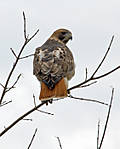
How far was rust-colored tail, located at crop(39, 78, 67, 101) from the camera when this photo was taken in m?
5.67

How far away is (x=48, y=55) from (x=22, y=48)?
3024 mm

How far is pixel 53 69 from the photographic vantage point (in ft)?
20.4

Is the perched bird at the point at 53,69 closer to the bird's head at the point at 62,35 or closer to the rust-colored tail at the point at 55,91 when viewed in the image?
the rust-colored tail at the point at 55,91

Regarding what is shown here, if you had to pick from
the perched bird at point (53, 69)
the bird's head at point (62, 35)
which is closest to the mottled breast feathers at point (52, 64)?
the perched bird at point (53, 69)

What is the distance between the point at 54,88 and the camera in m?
5.84

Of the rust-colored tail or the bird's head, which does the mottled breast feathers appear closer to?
the rust-colored tail

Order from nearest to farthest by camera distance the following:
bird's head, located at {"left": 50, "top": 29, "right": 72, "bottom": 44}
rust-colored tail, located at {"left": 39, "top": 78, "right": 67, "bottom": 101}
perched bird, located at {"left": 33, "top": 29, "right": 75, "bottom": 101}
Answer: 1. rust-colored tail, located at {"left": 39, "top": 78, "right": 67, "bottom": 101}
2. perched bird, located at {"left": 33, "top": 29, "right": 75, "bottom": 101}
3. bird's head, located at {"left": 50, "top": 29, "right": 72, "bottom": 44}

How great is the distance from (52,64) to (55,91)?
65cm

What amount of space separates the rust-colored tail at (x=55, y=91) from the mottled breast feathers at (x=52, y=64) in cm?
6

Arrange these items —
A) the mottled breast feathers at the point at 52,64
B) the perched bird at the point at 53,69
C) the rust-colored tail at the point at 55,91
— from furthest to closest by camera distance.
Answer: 1. the mottled breast feathers at the point at 52,64
2. the perched bird at the point at 53,69
3. the rust-colored tail at the point at 55,91

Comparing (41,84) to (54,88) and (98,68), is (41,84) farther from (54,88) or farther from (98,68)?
(98,68)

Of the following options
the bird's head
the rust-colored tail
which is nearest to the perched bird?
the rust-colored tail

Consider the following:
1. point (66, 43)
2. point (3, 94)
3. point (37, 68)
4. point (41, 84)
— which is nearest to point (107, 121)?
point (3, 94)

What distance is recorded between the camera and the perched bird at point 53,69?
5.79 m
